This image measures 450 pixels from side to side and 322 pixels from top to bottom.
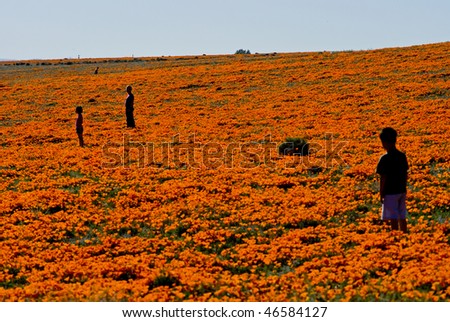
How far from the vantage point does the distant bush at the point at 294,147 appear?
21764 mm

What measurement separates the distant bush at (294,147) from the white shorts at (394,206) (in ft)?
35.5

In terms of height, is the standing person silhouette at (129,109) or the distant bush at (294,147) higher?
the standing person silhouette at (129,109)

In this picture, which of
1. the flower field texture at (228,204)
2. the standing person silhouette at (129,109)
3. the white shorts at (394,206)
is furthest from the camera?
the standing person silhouette at (129,109)

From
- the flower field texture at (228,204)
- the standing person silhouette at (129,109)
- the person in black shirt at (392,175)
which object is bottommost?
the flower field texture at (228,204)

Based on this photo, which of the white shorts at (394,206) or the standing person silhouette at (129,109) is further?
the standing person silhouette at (129,109)

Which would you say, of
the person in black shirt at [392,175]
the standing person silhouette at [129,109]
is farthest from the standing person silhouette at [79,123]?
the person in black shirt at [392,175]

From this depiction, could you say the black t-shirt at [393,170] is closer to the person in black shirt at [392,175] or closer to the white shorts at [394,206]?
the person in black shirt at [392,175]

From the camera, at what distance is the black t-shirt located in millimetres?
10555

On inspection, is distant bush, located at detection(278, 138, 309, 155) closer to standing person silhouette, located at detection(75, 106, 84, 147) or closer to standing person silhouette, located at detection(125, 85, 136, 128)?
standing person silhouette, located at detection(75, 106, 84, 147)

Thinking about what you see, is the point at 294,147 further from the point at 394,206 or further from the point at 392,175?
the point at 392,175

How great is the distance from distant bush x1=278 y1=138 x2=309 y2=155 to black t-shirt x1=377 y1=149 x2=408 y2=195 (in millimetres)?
11010

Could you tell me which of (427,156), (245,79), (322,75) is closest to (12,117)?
(245,79)
